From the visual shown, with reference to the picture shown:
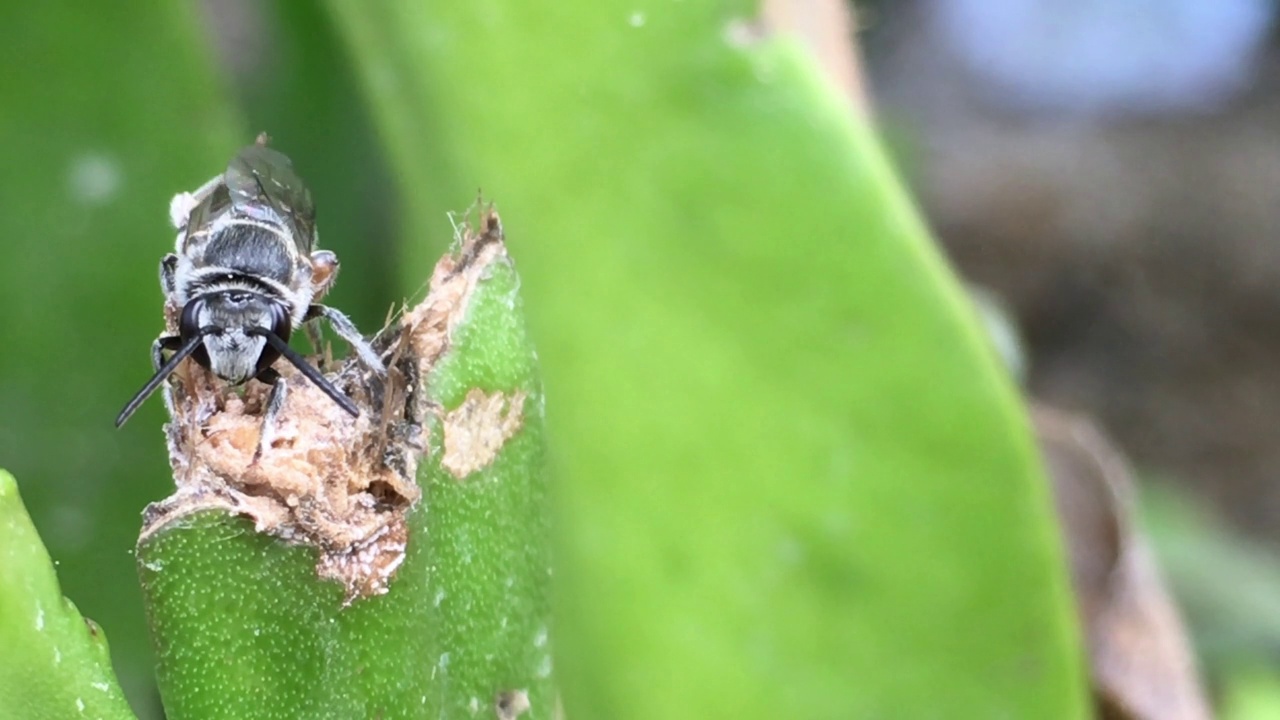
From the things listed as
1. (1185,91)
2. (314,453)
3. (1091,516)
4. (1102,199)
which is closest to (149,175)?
(314,453)

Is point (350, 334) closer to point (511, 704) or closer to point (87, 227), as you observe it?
point (511, 704)

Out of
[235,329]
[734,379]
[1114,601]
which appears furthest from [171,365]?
[1114,601]

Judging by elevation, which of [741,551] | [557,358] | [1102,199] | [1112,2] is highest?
[557,358]

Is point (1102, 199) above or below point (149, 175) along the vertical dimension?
below

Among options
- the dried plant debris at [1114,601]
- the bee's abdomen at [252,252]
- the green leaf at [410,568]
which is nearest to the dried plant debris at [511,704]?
the green leaf at [410,568]

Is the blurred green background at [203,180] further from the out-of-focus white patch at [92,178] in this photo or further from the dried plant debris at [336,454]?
the dried plant debris at [336,454]

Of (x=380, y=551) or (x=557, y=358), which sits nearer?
(x=380, y=551)

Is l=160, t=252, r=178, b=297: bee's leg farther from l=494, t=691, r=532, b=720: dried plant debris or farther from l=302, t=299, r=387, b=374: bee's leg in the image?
l=494, t=691, r=532, b=720: dried plant debris

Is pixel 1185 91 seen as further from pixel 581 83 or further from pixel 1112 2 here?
pixel 581 83
